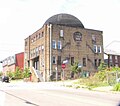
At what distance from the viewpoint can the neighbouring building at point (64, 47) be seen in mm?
57938

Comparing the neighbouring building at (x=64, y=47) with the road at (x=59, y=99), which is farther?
the neighbouring building at (x=64, y=47)

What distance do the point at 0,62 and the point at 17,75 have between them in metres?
49.3

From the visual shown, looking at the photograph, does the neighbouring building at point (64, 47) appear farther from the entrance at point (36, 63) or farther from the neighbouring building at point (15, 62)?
the neighbouring building at point (15, 62)

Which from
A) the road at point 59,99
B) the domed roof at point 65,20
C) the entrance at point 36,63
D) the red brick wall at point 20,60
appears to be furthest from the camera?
the red brick wall at point 20,60

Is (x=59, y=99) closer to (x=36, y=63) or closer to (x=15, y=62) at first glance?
(x=36, y=63)

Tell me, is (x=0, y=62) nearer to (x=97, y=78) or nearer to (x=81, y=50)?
(x=81, y=50)

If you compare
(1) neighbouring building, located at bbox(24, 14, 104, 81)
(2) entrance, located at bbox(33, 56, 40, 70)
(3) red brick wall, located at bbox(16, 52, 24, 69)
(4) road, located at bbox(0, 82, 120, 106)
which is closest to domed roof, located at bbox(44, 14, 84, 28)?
(1) neighbouring building, located at bbox(24, 14, 104, 81)

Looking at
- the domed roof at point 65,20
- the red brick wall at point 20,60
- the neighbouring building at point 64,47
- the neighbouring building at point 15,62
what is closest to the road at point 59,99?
the neighbouring building at point 64,47

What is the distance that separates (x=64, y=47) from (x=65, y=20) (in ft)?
22.9

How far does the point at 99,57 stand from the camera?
64500 mm

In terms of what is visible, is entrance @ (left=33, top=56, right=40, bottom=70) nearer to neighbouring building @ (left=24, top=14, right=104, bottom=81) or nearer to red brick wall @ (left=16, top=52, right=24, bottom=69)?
neighbouring building @ (left=24, top=14, right=104, bottom=81)

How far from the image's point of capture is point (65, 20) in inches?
2498

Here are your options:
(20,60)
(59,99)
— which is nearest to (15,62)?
(20,60)

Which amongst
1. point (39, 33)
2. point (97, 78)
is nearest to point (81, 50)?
point (39, 33)
